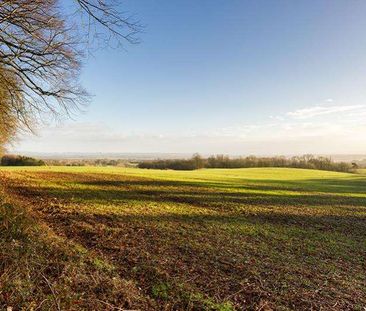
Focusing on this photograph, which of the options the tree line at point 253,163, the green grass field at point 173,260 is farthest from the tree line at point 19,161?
the green grass field at point 173,260

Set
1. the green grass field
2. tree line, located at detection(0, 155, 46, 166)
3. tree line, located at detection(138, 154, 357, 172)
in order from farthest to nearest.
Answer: tree line, located at detection(138, 154, 357, 172), tree line, located at detection(0, 155, 46, 166), the green grass field

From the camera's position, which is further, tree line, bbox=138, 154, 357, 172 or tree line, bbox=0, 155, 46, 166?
tree line, bbox=138, 154, 357, 172

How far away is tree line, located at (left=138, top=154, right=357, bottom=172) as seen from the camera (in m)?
73.7

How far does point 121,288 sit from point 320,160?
8398 cm

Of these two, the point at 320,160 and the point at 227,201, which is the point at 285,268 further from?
the point at 320,160

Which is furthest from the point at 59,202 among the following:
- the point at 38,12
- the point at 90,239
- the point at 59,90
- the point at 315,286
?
the point at 315,286

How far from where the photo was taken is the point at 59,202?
13758mm

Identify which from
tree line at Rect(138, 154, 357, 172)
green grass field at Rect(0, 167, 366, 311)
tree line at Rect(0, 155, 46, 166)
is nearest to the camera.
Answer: green grass field at Rect(0, 167, 366, 311)

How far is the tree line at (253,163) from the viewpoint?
73688 mm

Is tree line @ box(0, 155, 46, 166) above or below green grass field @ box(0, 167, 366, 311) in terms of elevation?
above

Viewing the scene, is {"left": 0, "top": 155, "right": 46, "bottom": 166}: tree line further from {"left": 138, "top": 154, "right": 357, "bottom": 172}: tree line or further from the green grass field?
the green grass field

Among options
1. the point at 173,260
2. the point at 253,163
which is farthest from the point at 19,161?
the point at 173,260

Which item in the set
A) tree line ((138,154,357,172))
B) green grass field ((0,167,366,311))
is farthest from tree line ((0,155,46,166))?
green grass field ((0,167,366,311))

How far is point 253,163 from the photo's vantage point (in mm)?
80188
